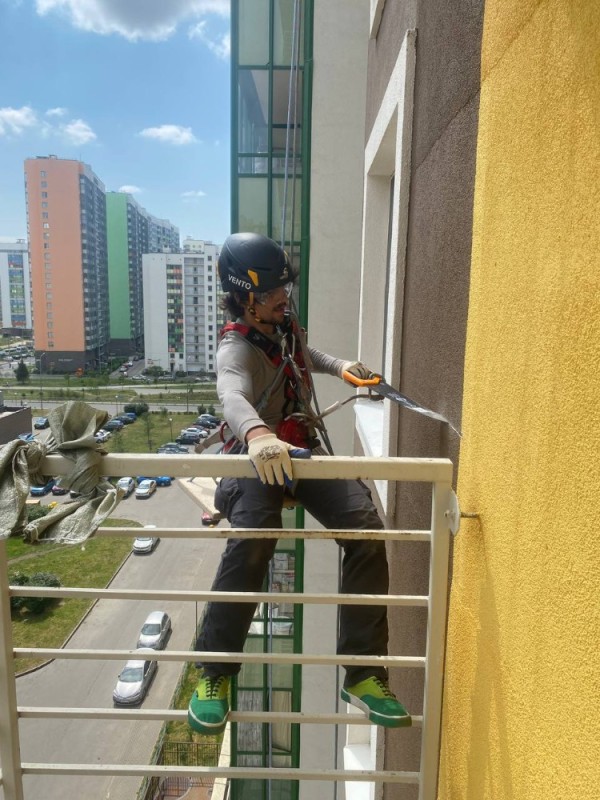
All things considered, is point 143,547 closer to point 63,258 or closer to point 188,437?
point 188,437

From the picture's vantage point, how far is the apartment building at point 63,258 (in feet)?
177

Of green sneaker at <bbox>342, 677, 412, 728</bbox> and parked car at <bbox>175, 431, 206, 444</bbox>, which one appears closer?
green sneaker at <bbox>342, 677, 412, 728</bbox>

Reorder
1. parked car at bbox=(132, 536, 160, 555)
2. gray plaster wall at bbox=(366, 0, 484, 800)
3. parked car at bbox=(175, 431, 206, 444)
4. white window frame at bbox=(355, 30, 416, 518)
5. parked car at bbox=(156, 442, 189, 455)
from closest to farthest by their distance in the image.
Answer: gray plaster wall at bbox=(366, 0, 484, 800), white window frame at bbox=(355, 30, 416, 518), parked car at bbox=(132, 536, 160, 555), parked car at bbox=(156, 442, 189, 455), parked car at bbox=(175, 431, 206, 444)

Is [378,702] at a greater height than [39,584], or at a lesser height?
greater

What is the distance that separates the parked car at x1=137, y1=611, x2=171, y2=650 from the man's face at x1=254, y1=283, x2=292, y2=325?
19198 millimetres

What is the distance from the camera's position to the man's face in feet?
9.29

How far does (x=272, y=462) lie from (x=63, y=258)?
193ft

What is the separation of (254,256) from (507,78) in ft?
4.51

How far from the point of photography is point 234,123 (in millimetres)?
7512

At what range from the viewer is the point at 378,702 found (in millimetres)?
2291

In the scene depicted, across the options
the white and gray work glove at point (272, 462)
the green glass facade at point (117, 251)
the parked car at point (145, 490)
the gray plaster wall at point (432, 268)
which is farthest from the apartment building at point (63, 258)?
the white and gray work glove at point (272, 462)

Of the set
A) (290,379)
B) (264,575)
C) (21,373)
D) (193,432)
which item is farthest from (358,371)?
(21,373)

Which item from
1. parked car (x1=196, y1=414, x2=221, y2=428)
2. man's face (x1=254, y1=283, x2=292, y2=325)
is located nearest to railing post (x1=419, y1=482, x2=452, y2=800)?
man's face (x1=254, y1=283, x2=292, y2=325)

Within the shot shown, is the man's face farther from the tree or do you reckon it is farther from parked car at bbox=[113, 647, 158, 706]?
the tree
